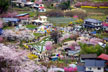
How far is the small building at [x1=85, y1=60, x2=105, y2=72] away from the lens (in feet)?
24.8

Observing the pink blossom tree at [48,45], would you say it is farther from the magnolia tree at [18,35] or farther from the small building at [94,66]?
the small building at [94,66]

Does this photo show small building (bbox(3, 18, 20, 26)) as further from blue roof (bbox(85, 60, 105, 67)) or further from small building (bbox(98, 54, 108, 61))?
blue roof (bbox(85, 60, 105, 67))

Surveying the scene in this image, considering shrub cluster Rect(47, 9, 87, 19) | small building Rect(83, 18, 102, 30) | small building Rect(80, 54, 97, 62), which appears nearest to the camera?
small building Rect(80, 54, 97, 62)

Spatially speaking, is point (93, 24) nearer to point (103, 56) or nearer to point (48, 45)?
point (48, 45)

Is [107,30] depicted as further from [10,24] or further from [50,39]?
[10,24]

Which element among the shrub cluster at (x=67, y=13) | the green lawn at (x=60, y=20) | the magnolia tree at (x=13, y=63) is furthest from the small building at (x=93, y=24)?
the magnolia tree at (x=13, y=63)

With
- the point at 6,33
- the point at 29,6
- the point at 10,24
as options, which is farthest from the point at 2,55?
the point at 29,6

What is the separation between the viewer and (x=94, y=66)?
7.59 meters

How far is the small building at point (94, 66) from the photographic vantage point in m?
7.57

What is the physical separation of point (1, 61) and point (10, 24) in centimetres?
691

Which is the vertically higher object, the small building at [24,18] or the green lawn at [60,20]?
the small building at [24,18]

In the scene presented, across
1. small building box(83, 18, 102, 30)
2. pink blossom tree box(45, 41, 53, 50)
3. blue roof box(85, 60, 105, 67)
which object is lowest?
pink blossom tree box(45, 41, 53, 50)

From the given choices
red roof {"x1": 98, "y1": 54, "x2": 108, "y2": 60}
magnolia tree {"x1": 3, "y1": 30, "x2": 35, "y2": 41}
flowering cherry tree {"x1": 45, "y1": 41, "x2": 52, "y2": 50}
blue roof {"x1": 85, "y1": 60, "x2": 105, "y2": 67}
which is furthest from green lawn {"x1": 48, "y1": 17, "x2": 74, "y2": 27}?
blue roof {"x1": 85, "y1": 60, "x2": 105, "y2": 67}

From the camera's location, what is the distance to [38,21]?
14.0 metres
